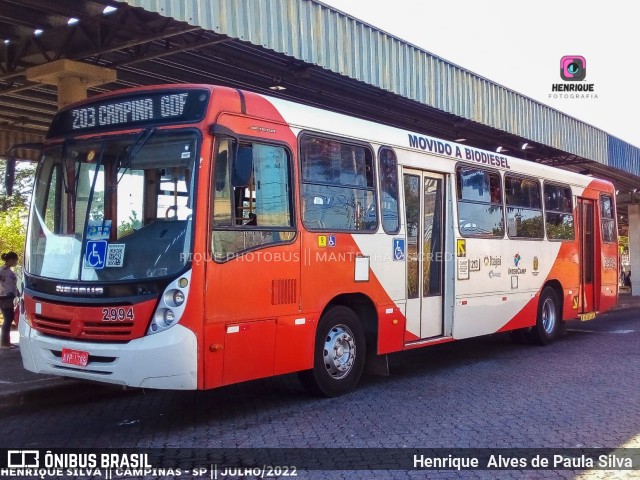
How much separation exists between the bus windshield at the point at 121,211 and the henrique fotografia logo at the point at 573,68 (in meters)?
12.1

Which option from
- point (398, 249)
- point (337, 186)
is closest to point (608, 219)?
point (398, 249)

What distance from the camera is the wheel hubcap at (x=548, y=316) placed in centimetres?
1209

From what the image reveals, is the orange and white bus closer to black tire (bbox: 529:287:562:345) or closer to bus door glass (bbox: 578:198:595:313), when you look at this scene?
black tire (bbox: 529:287:562:345)

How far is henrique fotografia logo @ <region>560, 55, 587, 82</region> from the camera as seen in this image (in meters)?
15.4

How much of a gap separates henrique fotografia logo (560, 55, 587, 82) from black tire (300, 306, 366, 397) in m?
10.6

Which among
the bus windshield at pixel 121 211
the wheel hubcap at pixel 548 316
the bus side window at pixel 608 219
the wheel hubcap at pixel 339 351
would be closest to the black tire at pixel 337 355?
the wheel hubcap at pixel 339 351

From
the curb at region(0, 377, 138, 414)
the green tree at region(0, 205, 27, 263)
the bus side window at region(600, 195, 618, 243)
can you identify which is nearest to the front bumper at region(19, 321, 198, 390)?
the curb at region(0, 377, 138, 414)

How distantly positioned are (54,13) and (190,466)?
21.9 ft

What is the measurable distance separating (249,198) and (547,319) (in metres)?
7.88

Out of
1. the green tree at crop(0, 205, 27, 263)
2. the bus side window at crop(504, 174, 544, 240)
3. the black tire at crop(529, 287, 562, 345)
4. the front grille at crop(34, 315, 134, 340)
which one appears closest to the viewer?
the front grille at crop(34, 315, 134, 340)

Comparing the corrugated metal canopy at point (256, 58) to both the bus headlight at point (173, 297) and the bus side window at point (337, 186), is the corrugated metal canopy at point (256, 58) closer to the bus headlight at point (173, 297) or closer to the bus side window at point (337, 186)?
the bus side window at point (337, 186)

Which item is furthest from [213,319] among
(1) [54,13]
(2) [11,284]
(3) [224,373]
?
(2) [11,284]

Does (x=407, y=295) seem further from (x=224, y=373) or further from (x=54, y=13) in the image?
A: (x=54, y=13)

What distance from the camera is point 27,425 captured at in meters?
6.62
